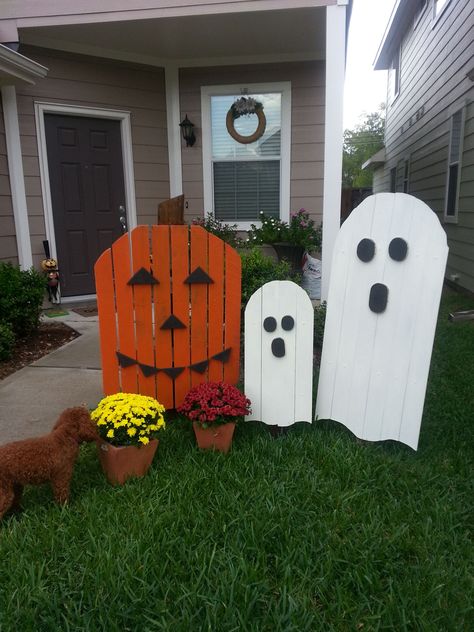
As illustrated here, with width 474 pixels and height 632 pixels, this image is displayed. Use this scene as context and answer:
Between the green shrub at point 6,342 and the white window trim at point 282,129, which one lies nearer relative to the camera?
the green shrub at point 6,342

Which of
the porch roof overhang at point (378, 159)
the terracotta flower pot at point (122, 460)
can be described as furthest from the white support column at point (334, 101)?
the porch roof overhang at point (378, 159)

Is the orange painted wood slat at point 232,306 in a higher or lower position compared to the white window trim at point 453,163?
lower

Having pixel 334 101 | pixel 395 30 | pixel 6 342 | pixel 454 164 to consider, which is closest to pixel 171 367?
pixel 6 342

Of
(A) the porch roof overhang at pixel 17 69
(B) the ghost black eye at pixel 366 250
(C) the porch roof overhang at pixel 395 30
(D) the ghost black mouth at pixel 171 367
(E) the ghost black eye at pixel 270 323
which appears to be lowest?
(D) the ghost black mouth at pixel 171 367

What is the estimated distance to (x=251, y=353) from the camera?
2.62 metres

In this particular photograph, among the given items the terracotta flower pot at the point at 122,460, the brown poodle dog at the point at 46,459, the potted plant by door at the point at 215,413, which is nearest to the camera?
the brown poodle dog at the point at 46,459

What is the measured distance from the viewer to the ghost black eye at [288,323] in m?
2.54

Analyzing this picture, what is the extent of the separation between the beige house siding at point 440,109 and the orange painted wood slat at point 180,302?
545 centimetres

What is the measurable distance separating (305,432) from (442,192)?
7367mm

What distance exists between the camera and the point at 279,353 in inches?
101

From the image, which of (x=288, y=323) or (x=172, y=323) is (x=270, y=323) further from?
(x=172, y=323)

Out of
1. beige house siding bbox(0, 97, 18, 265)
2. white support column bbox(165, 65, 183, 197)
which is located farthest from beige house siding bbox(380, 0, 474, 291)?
beige house siding bbox(0, 97, 18, 265)

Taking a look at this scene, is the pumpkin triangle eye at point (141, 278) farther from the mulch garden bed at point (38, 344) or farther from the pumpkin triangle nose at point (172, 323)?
the mulch garden bed at point (38, 344)

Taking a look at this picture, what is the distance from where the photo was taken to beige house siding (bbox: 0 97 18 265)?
526cm
